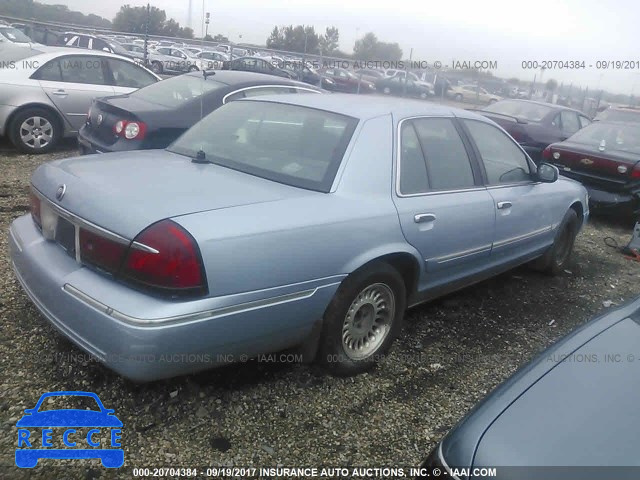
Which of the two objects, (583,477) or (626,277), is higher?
(583,477)

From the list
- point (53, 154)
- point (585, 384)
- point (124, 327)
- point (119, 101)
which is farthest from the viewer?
point (53, 154)

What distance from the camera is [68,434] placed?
99.3 inches

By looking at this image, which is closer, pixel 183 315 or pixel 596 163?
pixel 183 315

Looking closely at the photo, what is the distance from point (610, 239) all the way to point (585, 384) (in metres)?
5.56

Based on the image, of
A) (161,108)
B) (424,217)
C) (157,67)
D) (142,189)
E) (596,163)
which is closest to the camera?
(142,189)

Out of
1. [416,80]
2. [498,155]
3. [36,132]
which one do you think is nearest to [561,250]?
[498,155]

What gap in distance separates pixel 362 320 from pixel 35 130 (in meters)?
6.22

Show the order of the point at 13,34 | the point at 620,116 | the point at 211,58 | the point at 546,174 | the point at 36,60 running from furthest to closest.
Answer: the point at 211,58 → the point at 13,34 → the point at 620,116 → the point at 36,60 → the point at 546,174

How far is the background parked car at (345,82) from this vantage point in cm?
2070

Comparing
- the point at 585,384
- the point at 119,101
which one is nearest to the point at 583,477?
the point at 585,384

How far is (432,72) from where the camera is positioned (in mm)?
22594

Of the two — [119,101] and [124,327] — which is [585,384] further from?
[119,101]

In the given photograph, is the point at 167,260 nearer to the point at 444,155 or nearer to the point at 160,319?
the point at 160,319

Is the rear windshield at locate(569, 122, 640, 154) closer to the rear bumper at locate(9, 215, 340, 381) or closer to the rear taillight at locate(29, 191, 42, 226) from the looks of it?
the rear bumper at locate(9, 215, 340, 381)
